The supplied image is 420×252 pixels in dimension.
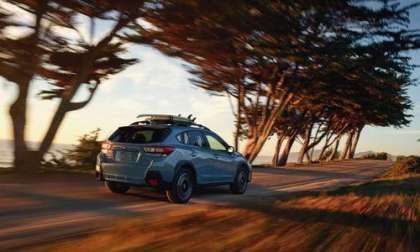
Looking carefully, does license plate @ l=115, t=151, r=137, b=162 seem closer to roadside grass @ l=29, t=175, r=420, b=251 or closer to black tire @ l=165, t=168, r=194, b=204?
black tire @ l=165, t=168, r=194, b=204

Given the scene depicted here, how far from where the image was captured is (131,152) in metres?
12.1

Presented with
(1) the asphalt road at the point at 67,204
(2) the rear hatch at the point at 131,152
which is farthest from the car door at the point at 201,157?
(2) the rear hatch at the point at 131,152

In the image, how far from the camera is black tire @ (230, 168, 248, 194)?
15.1 meters

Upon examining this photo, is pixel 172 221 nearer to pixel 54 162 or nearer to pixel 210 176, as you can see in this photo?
pixel 210 176

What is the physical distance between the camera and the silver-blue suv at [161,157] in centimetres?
1190

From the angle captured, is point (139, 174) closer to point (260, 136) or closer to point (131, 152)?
point (131, 152)

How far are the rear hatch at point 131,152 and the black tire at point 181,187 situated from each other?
2.13ft

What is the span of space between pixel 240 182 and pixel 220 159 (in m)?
1.40

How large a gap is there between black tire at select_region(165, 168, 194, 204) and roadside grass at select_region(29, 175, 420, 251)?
99cm

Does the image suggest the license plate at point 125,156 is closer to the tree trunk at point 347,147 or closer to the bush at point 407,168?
the bush at point 407,168

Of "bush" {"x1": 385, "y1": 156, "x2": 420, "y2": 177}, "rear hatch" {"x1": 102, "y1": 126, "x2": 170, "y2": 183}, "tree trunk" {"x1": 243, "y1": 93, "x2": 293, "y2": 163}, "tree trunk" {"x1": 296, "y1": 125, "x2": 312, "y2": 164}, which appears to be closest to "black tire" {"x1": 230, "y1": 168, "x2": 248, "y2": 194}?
"rear hatch" {"x1": 102, "y1": 126, "x2": 170, "y2": 183}

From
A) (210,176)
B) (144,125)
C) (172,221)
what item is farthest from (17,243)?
(210,176)

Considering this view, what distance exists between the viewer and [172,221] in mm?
8766

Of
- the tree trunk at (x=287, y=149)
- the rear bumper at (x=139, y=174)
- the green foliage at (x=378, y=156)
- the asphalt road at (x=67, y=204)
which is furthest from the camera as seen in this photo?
the green foliage at (x=378, y=156)
